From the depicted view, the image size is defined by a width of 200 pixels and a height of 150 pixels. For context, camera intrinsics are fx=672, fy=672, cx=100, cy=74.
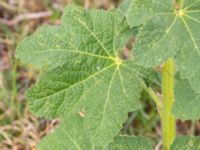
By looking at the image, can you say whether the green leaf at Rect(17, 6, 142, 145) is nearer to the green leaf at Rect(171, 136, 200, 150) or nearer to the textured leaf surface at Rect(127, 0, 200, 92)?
the textured leaf surface at Rect(127, 0, 200, 92)

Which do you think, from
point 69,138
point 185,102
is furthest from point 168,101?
point 69,138

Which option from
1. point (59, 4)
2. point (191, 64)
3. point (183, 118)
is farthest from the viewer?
point (59, 4)

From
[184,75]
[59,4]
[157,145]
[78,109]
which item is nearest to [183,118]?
[184,75]

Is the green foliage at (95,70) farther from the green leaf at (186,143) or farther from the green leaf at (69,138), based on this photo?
the green leaf at (69,138)

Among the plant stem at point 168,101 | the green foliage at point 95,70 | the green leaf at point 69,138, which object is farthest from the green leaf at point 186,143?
the green leaf at point 69,138

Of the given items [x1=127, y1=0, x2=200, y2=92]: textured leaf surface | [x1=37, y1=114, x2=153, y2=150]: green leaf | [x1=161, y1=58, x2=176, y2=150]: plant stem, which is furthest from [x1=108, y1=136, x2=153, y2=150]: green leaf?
[x1=127, y1=0, x2=200, y2=92]: textured leaf surface

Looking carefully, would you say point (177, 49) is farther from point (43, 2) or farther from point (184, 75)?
point (43, 2)
